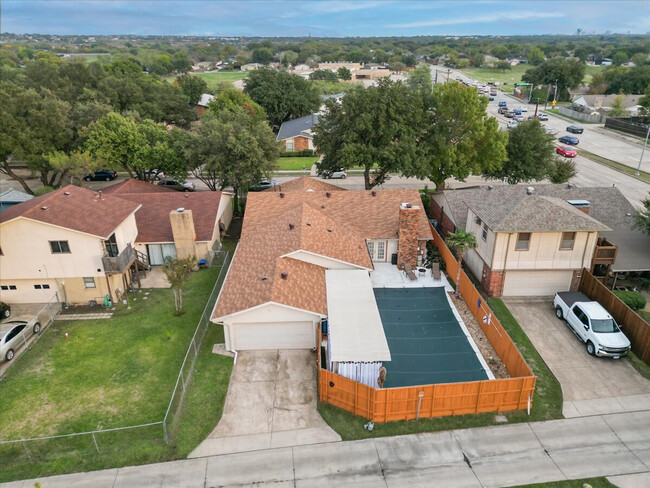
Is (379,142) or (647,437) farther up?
(379,142)

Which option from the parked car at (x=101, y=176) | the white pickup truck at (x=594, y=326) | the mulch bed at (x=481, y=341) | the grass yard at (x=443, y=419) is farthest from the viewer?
the parked car at (x=101, y=176)

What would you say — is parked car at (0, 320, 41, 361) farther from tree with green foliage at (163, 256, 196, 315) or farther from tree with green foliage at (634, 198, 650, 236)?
tree with green foliage at (634, 198, 650, 236)

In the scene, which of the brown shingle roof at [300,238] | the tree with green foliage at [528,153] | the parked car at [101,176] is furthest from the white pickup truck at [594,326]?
the parked car at [101,176]

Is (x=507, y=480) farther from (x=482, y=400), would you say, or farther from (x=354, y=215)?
(x=354, y=215)

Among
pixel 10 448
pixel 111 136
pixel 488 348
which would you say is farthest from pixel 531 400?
pixel 111 136

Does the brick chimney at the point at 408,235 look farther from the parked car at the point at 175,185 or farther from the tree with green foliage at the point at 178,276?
the parked car at the point at 175,185

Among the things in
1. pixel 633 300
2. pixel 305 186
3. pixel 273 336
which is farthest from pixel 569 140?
pixel 273 336

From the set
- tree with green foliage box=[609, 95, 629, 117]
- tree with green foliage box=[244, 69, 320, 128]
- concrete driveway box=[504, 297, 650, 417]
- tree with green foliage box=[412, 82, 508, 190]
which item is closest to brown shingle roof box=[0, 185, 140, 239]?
tree with green foliage box=[412, 82, 508, 190]

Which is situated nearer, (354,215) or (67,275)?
(67,275)
